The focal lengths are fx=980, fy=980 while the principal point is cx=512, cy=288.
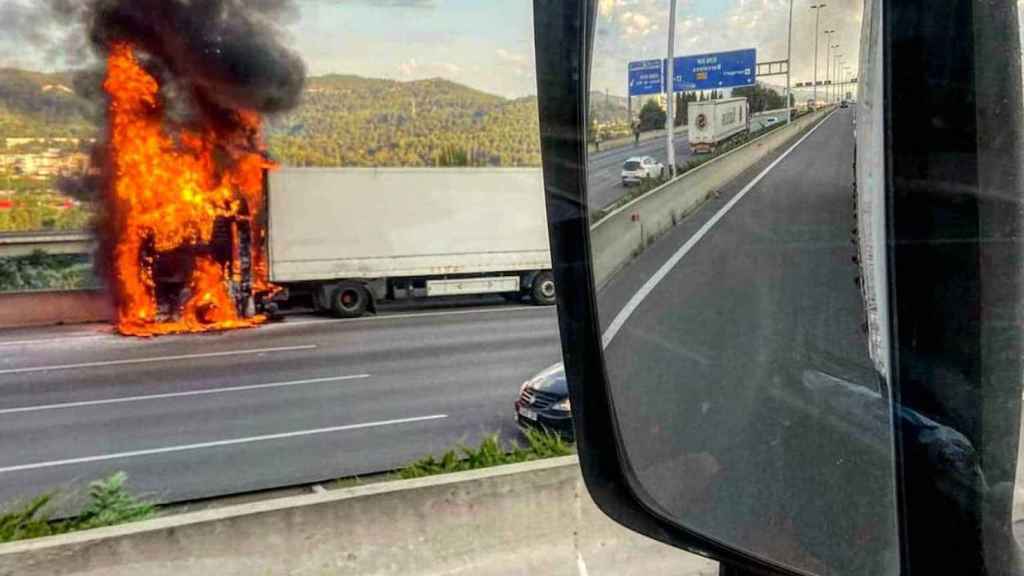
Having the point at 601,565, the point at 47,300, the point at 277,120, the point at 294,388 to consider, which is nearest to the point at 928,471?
the point at 601,565

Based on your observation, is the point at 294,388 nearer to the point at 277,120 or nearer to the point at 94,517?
the point at 94,517

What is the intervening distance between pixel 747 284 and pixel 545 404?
19.2 feet

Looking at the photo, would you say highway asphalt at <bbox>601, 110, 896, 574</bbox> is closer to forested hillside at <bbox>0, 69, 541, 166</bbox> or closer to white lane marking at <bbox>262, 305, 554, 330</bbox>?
white lane marking at <bbox>262, 305, 554, 330</bbox>

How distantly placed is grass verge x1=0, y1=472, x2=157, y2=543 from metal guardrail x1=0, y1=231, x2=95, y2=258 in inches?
524

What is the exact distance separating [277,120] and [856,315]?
60.3 ft

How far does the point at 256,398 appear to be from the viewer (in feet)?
35.9

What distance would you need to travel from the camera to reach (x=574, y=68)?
1151 mm

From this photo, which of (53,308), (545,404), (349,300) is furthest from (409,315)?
(545,404)

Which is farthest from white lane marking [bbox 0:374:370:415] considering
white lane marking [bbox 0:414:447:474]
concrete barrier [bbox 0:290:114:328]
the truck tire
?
concrete barrier [bbox 0:290:114:328]

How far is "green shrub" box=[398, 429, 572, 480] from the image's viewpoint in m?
4.93

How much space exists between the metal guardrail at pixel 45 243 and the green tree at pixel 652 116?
17.5m

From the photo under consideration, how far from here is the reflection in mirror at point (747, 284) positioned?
1061 millimetres

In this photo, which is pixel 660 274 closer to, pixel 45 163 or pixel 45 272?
pixel 45 272

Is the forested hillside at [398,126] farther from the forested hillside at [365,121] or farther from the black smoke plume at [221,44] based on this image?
the black smoke plume at [221,44]
